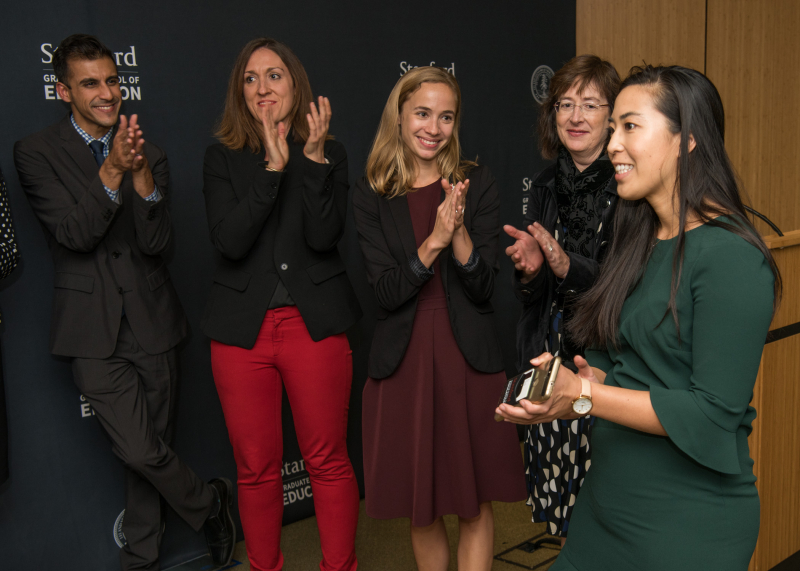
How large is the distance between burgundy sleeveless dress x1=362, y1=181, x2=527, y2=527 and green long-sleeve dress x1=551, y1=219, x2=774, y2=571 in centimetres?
79

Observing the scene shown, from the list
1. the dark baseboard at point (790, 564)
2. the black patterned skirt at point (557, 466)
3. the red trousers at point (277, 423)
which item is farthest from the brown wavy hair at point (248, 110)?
the dark baseboard at point (790, 564)

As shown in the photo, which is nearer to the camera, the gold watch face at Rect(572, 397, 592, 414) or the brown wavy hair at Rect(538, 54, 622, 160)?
the gold watch face at Rect(572, 397, 592, 414)

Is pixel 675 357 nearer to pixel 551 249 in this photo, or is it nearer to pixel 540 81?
pixel 551 249

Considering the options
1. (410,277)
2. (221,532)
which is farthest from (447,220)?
(221,532)

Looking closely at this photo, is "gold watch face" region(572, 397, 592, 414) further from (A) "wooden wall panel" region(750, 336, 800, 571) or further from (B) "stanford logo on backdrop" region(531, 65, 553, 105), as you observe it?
(B) "stanford logo on backdrop" region(531, 65, 553, 105)

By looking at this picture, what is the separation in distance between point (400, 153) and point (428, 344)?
25.1 inches

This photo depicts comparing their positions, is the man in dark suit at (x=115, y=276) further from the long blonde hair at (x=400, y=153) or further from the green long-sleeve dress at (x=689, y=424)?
the green long-sleeve dress at (x=689, y=424)

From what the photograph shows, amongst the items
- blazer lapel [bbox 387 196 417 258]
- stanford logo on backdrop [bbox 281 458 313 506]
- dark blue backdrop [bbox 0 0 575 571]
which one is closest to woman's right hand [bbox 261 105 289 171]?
blazer lapel [bbox 387 196 417 258]

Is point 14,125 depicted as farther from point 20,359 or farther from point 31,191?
point 20,359

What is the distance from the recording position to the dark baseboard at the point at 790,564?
246 centimetres

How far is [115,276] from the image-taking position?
2.47 meters

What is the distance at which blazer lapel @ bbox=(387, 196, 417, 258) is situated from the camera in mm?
2193

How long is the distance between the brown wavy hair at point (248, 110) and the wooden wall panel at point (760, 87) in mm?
2761

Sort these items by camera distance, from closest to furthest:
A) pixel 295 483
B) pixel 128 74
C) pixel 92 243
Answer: pixel 92 243
pixel 128 74
pixel 295 483
